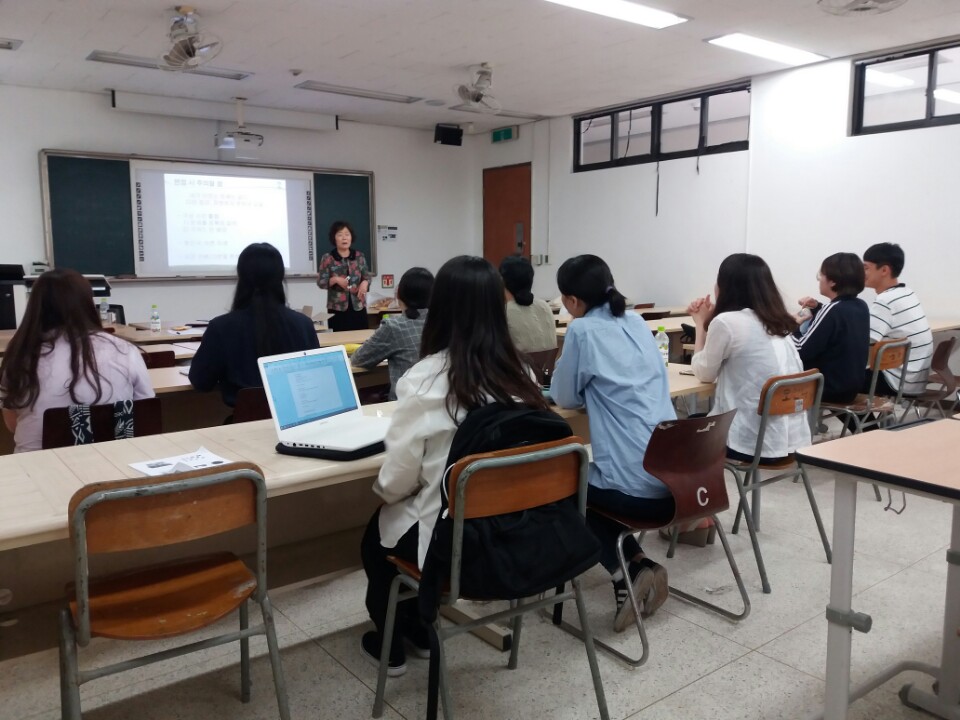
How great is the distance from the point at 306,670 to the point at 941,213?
554cm

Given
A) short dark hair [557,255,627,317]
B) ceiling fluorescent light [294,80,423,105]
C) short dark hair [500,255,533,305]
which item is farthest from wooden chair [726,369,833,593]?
ceiling fluorescent light [294,80,423,105]

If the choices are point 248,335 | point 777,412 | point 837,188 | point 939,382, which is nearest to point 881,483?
point 777,412

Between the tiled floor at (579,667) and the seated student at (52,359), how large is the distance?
77 cm

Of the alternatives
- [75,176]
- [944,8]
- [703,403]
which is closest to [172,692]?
[703,403]

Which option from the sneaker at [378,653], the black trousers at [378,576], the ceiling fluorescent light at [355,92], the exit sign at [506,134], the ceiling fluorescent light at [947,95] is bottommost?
the sneaker at [378,653]

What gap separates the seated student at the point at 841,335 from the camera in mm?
3590

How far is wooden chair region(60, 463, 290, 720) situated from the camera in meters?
1.34

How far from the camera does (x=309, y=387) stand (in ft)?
6.73

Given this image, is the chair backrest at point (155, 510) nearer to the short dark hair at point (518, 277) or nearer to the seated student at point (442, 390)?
the seated student at point (442, 390)

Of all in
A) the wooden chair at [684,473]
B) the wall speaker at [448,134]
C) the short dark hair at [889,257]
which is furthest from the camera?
the wall speaker at [448,134]

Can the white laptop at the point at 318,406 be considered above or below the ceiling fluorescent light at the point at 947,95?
below

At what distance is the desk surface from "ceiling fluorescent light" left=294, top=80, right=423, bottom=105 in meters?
6.01

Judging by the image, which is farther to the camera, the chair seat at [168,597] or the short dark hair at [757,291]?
the short dark hair at [757,291]

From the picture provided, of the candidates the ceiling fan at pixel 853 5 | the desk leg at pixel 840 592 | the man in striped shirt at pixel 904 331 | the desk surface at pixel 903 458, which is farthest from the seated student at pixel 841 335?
the desk leg at pixel 840 592
